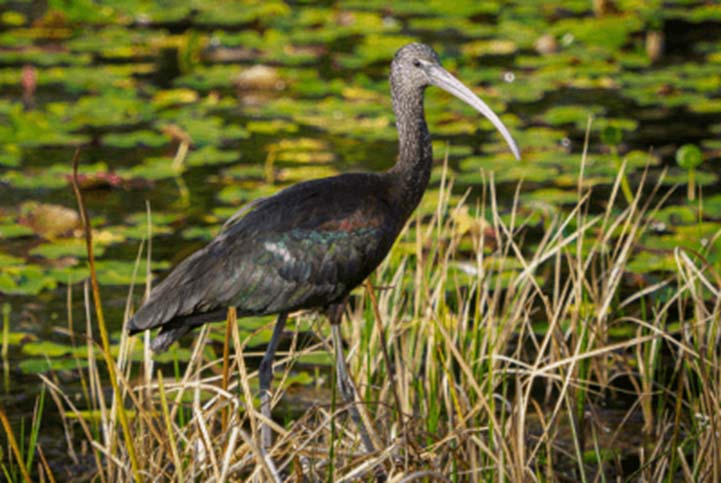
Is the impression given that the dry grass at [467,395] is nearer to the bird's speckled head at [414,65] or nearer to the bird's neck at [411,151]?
the bird's neck at [411,151]

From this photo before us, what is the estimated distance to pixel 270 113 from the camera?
8273mm

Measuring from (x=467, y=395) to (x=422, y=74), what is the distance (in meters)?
1.01

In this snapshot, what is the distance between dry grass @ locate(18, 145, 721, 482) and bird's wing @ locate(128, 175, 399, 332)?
132 millimetres

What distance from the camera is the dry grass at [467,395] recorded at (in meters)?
3.76

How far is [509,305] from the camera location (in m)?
5.00

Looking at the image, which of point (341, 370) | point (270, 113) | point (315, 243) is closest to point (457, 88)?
point (315, 243)

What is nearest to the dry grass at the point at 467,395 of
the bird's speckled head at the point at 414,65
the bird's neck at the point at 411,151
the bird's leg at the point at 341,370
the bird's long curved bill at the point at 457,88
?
the bird's leg at the point at 341,370

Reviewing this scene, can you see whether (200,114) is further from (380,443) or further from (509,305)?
(380,443)

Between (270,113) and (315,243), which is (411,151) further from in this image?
(270,113)

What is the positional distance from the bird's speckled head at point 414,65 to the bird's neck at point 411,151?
0.04 meters

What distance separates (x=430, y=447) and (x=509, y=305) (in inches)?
47.6

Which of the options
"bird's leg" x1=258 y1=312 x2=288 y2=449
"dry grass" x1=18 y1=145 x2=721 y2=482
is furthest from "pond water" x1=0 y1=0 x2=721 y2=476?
"bird's leg" x1=258 y1=312 x2=288 y2=449

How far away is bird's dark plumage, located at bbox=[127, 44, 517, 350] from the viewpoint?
13.9ft

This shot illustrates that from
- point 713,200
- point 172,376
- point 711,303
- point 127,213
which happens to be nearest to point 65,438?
point 172,376
